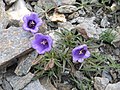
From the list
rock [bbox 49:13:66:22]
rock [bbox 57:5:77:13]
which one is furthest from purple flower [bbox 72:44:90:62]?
rock [bbox 57:5:77:13]

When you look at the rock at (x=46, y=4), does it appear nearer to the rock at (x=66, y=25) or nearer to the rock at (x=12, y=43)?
the rock at (x=66, y=25)

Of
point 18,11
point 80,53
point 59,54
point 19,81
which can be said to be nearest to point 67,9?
point 18,11

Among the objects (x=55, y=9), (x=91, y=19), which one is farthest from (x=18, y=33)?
(x=91, y=19)

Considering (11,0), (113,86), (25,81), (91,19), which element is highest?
(11,0)

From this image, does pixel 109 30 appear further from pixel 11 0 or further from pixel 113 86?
pixel 11 0

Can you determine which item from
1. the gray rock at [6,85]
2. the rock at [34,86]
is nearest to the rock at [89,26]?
the rock at [34,86]

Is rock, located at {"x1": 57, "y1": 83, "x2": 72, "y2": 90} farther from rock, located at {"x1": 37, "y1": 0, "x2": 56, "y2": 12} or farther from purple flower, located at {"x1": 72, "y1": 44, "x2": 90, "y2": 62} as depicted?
rock, located at {"x1": 37, "y1": 0, "x2": 56, "y2": 12}

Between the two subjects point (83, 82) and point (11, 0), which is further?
point (11, 0)
